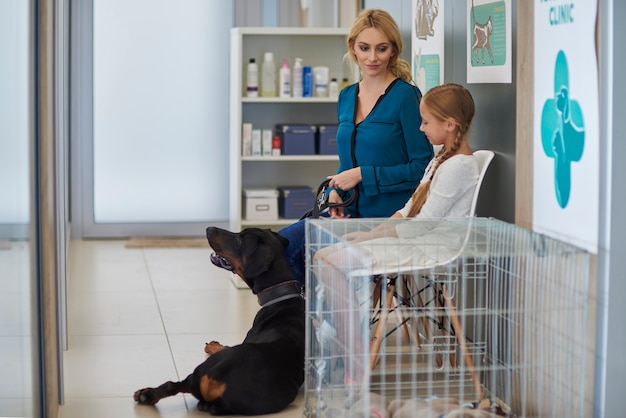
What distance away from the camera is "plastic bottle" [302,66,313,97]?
20.6 ft

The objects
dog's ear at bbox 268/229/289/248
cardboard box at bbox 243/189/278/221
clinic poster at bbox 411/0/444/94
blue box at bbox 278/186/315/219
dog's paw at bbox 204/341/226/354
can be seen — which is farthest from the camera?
blue box at bbox 278/186/315/219

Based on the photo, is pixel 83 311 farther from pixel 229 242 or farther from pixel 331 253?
pixel 331 253

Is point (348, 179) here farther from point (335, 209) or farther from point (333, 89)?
point (333, 89)

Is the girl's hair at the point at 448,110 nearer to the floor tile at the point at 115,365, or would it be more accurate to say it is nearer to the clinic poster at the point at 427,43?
the clinic poster at the point at 427,43

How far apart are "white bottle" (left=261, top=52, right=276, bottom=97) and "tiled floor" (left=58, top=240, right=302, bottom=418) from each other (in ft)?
4.09

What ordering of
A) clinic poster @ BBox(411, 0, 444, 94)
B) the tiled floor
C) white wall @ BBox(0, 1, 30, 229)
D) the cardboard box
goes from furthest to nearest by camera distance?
the cardboard box, clinic poster @ BBox(411, 0, 444, 94), the tiled floor, white wall @ BBox(0, 1, 30, 229)

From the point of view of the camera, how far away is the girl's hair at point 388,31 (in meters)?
3.97

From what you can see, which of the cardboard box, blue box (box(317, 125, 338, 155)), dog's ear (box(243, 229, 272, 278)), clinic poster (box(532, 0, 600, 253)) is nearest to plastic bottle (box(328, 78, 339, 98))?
blue box (box(317, 125, 338, 155))

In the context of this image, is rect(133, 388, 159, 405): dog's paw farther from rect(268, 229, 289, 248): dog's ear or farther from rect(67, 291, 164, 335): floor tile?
rect(67, 291, 164, 335): floor tile

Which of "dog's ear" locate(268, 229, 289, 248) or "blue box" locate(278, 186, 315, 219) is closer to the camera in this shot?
"dog's ear" locate(268, 229, 289, 248)

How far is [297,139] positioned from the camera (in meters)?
6.34

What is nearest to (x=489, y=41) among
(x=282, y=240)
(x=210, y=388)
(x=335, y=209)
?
(x=335, y=209)

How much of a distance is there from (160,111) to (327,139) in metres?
1.97

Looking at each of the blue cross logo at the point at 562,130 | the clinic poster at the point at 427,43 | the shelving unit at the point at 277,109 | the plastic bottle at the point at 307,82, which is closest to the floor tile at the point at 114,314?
the shelving unit at the point at 277,109
